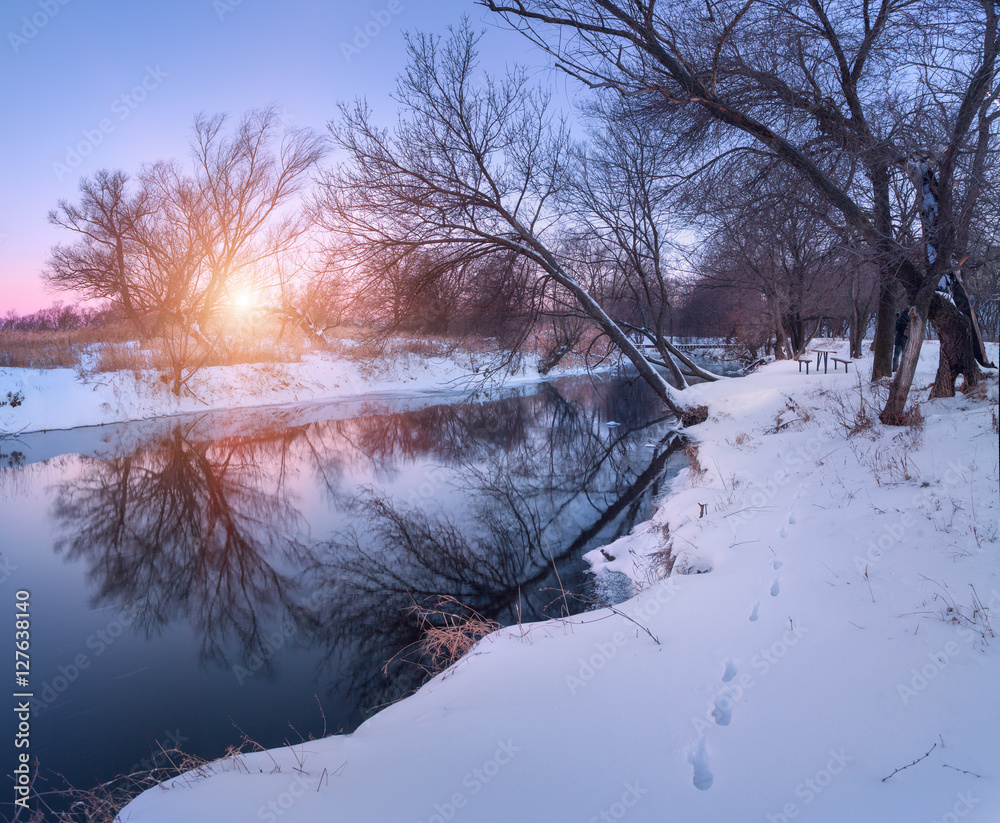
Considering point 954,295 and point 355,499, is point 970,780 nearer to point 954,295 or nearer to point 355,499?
point 954,295

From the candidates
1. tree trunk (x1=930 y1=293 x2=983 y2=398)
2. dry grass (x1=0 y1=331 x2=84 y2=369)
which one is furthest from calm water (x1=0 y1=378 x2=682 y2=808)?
dry grass (x1=0 y1=331 x2=84 y2=369)

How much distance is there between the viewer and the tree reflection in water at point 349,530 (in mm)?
5336

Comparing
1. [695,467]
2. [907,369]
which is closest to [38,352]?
[695,467]

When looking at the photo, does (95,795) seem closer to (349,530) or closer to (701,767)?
(701,767)

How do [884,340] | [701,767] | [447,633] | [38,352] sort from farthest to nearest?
1. [38,352]
2. [884,340]
3. [447,633]
4. [701,767]

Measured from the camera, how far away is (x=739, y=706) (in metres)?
2.53

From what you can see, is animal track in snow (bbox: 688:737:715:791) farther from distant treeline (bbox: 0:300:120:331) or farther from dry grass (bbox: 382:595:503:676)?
distant treeline (bbox: 0:300:120:331)

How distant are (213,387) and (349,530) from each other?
14.1 meters

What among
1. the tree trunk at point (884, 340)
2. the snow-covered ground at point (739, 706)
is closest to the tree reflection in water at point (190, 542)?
the snow-covered ground at point (739, 706)

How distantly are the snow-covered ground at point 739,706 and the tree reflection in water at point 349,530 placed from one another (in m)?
1.44

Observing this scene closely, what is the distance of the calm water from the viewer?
411 centimetres

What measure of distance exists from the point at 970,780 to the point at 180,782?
351 centimetres

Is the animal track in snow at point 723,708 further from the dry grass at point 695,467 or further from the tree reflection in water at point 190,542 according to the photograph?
the dry grass at point 695,467

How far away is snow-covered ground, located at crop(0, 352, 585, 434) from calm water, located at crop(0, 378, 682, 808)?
170 cm
